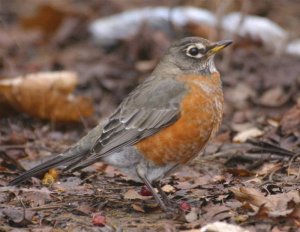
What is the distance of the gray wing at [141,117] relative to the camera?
6.16 m

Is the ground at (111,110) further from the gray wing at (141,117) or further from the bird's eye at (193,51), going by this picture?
the bird's eye at (193,51)

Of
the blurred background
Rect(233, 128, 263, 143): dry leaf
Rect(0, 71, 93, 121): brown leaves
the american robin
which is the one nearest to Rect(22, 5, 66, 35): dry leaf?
the blurred background

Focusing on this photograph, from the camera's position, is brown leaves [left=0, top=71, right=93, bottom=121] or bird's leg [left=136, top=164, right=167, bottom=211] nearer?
bird's leg [left=136, top=164, right=167, bottom=211]

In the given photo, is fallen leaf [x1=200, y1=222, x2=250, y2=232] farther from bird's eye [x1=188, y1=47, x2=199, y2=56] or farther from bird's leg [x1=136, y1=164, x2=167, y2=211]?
bird's eye [x1=188, y1=47, x2=199, y2=56]

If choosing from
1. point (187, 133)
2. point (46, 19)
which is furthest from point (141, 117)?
point (46, 19)

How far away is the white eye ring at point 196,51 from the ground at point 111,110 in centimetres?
112

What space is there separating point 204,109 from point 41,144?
2.70 metres

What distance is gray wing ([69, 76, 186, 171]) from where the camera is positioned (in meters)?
6.16

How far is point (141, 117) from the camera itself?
634 cm

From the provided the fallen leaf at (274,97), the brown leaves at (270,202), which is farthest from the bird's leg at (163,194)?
the fallen leaf at (274,97)

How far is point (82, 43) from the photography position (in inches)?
491

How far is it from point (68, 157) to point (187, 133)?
110 cm

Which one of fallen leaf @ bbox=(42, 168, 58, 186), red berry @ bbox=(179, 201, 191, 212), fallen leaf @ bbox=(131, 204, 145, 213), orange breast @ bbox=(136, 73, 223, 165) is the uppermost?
orange breast @ bbox=(136, 73, 223, 165)

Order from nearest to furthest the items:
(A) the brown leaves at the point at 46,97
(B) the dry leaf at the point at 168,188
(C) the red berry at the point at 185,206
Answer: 1. (C) the red berry at the point at 185,206
2. (B) the dry leaf at the point at 168,188
3. (A) the brown leaves at the point at 46,97
